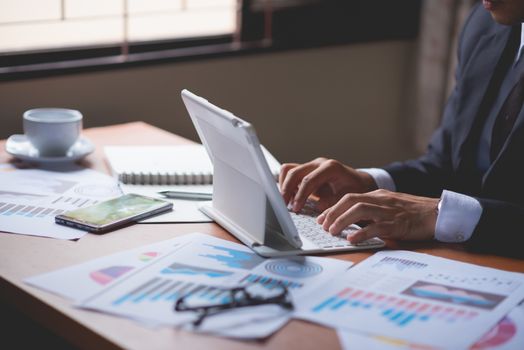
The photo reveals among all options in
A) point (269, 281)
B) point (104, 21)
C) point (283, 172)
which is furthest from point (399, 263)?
point (104, 21)

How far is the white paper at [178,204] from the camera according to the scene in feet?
4.76

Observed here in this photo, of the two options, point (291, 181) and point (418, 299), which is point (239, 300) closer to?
point (418, 299)

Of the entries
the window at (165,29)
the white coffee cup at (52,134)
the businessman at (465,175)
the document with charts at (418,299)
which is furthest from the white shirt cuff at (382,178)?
the window at (165,29)

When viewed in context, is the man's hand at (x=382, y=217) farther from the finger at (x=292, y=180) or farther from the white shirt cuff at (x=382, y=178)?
the white shirt cuff at (x=382, y=178)

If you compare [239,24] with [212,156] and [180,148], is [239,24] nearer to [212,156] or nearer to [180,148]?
[180,148]

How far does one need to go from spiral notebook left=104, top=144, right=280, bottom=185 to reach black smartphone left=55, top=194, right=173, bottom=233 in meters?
0.11

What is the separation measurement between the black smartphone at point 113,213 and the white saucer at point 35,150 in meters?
0.27

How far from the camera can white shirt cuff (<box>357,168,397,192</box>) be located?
1.70 m

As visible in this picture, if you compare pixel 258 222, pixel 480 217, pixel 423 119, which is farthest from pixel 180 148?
pixel 423 119

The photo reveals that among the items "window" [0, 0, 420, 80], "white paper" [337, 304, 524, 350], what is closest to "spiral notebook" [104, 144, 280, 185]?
"window" [0, 0, 420, 80]

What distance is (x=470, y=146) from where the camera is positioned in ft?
5.96

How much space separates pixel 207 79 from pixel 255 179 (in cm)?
116

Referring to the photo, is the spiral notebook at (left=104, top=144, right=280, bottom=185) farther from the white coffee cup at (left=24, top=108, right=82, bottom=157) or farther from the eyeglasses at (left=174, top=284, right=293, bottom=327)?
the eyeglasses at (left=174, top=284, right=293, bottom=327)

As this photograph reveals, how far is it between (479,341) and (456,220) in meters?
0.38
